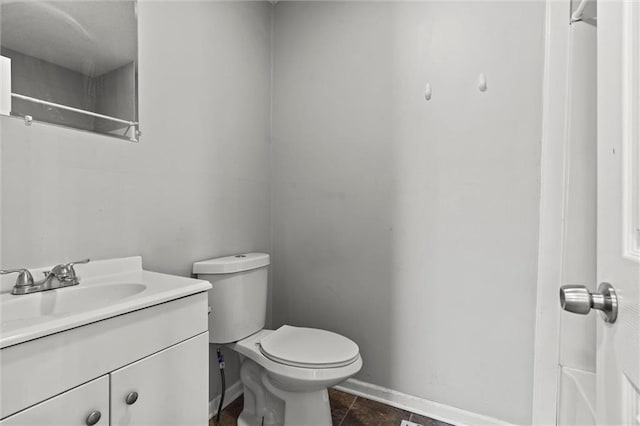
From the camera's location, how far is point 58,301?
0.90 m

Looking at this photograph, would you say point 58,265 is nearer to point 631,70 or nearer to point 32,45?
point 32,45

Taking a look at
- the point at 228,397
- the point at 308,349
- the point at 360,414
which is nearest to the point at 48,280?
the point at 308,349

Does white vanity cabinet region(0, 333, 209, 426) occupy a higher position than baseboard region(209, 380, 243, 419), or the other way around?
white vanity cabinet region(0, 333, 209, 426)

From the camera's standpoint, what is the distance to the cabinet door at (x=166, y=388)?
78cm

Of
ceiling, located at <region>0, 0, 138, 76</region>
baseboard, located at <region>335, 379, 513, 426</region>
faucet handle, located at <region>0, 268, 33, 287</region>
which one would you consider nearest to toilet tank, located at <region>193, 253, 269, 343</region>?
faucet handle, located at <region>0, 268, 33, 287</region>

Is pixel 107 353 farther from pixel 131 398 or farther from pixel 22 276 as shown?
pixel 22 276

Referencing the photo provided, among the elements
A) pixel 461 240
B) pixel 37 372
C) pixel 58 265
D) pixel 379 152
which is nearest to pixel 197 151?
pixel 58 265

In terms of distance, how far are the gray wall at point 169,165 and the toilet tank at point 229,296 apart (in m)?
0.11

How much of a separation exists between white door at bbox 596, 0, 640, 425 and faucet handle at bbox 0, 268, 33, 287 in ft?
4.19

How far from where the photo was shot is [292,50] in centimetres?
190

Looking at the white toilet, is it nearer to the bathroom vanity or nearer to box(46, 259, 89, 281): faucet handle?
the bathroom vanity

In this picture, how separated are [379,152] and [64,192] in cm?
132

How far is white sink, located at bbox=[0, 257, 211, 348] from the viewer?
2.11 feet

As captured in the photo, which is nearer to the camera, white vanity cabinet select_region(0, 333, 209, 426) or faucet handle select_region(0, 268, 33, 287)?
white vanity cabinet select_region(0, 333, 209, 426)
